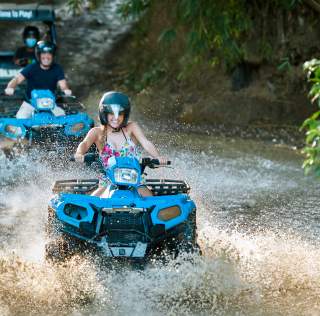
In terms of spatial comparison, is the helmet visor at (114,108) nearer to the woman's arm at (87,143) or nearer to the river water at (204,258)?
the woman's arm at (87,143)

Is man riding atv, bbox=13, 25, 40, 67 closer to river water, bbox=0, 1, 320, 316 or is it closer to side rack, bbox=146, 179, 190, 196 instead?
river water, bbox=0, 1, 320, 316

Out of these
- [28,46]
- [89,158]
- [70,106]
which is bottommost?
[28,46]

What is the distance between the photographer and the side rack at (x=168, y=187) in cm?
814

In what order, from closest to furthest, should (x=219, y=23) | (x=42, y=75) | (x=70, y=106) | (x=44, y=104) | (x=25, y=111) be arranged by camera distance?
(x=44, y=104) → (x=25, y=111) → (x=70, y=106) → (x=42, y=75) → (x=219, y=23)

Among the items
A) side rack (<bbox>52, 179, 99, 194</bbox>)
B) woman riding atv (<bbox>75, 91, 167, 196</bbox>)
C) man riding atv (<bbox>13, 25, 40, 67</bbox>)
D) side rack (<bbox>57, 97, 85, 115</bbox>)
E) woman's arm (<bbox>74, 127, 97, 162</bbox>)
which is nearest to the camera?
side rack (<bbox>52, 179, 99, 194</bbox>)

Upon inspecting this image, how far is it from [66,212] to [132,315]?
1194 millimetres

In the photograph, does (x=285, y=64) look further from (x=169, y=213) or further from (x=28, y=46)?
(x=169, y=213)

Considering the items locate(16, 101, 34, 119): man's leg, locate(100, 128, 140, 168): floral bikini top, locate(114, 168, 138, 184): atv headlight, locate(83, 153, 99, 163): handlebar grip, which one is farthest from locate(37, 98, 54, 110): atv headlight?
locate(114, 168, 138, 184): atv headlight

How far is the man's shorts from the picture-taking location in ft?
42.4

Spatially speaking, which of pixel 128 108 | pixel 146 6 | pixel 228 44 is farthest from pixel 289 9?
pixel 128 108

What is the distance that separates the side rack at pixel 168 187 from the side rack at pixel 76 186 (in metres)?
0.54

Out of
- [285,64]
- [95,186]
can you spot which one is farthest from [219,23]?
[95,186]

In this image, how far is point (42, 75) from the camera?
13820 millimetres

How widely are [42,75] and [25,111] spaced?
39.3 inches
